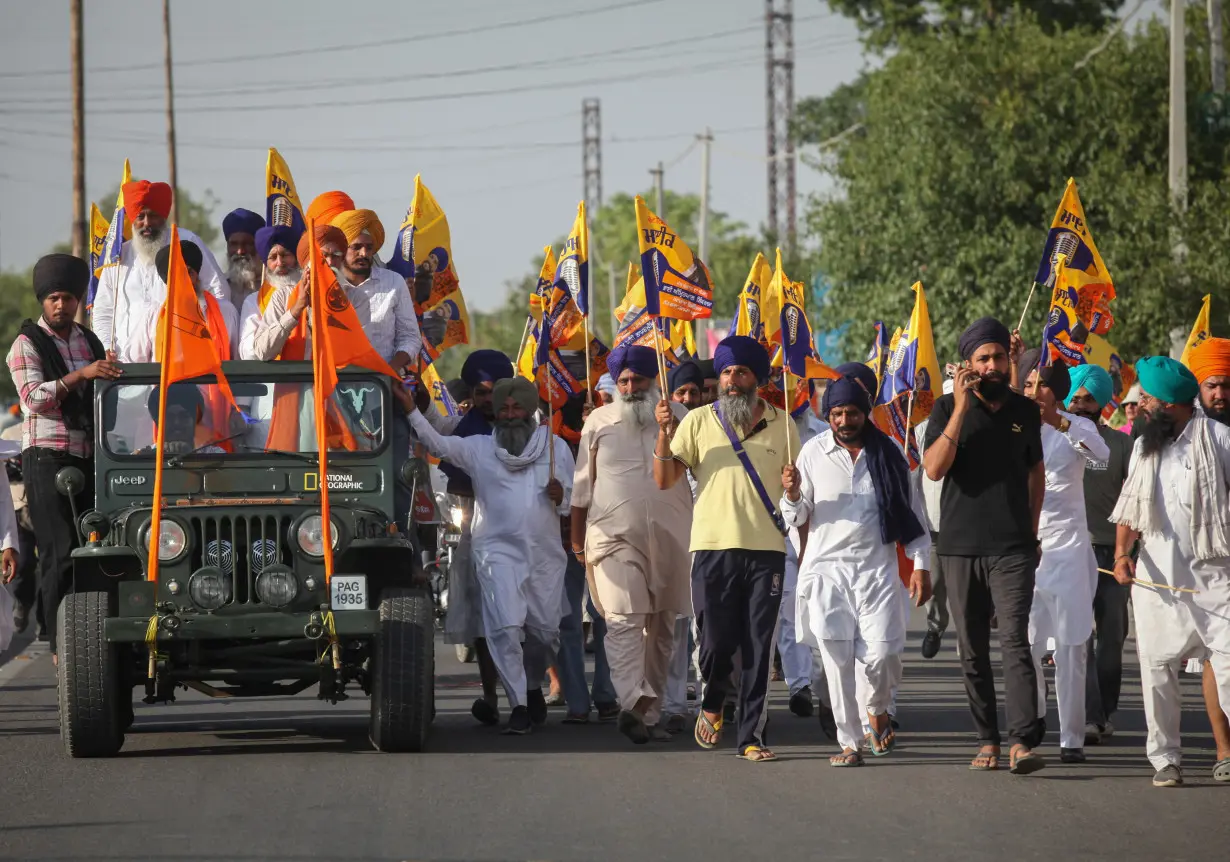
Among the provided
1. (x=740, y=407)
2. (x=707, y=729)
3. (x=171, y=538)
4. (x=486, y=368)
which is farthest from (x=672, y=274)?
(x=171, y=538)

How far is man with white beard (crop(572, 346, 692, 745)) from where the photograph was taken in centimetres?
1165

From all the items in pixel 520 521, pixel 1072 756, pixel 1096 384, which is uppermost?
pixel 1096 384

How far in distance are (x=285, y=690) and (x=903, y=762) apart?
3.29 m

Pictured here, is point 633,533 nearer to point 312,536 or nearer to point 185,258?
point 312,536

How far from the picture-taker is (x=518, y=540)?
1223cm

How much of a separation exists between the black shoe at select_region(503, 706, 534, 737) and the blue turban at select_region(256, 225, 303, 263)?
10.2ft

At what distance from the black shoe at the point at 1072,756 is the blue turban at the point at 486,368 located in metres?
4.25

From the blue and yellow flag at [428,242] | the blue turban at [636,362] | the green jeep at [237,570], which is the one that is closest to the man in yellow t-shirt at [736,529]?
the blue turban at [636,362]

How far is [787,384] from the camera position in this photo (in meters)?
12.5

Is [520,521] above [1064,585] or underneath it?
above

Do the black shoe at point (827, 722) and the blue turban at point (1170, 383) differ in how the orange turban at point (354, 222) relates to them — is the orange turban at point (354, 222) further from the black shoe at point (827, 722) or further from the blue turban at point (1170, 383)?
the blue turban at point (1170, 383)

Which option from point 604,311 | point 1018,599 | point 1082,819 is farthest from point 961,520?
point 604,311

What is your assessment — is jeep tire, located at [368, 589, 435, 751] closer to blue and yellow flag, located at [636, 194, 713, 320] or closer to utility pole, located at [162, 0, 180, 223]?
blue and yellow flag, located at [636, 194, 713, 320]

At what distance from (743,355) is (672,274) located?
2.89 metres
